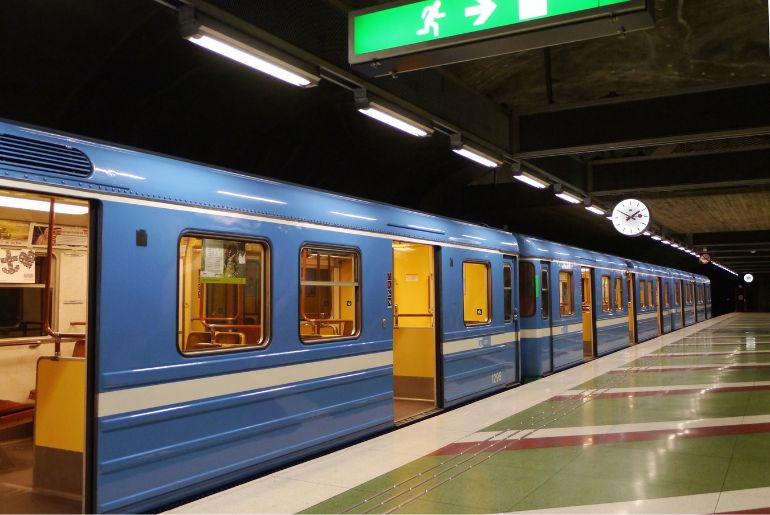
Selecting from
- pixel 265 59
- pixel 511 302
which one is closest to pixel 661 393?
pixel 511 302

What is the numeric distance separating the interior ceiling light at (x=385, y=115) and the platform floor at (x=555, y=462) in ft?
10.3

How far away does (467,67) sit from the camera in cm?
732

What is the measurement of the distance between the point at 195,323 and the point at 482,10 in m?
4.61

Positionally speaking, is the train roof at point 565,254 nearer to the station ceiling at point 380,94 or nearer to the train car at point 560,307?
the train car at point 560,307

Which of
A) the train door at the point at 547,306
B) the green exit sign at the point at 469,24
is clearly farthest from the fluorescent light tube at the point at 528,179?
the green exit sign at the point at 469,24

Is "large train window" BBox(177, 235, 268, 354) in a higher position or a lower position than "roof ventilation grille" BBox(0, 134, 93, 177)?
lower

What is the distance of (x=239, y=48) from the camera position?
432 cm

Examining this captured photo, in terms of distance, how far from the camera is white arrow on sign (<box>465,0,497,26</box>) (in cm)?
362

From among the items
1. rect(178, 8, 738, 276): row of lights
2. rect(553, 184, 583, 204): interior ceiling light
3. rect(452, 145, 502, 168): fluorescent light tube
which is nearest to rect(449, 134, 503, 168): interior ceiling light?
rect(452, 145, 502, 168): fluorescent light tube

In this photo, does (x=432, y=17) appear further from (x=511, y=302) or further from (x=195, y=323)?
(x=511, y=302)

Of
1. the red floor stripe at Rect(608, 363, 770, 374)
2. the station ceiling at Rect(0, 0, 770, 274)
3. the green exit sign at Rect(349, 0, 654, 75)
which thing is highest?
the station ceiling at Rect(0, 0, 770, 274)

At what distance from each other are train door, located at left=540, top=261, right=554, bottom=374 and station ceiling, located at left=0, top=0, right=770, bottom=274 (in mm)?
1673

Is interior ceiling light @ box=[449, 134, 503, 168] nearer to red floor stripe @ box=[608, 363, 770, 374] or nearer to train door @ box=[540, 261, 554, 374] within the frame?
train door @ box=[540, 261, 554, 374]

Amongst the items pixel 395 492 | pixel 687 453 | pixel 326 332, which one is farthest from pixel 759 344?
pixel 395 492
